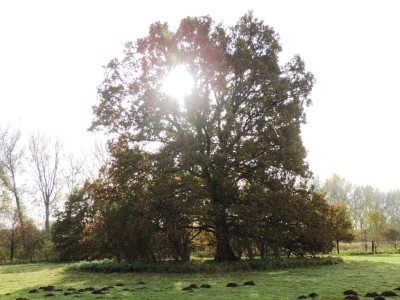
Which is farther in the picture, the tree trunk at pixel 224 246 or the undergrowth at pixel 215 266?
the tree trunk at pixel 224 246

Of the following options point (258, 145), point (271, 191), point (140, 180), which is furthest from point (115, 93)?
point (271, 191)

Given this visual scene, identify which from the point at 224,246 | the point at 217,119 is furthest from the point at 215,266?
the point at 217,119

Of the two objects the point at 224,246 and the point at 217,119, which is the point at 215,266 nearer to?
the point at 224,246

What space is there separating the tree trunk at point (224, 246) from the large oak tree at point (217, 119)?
0.19 ft

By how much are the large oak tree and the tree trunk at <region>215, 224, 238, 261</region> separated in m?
0.06

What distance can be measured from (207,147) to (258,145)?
10.3ft

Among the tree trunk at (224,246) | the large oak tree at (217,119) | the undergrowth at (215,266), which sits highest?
the large oak tree at (217,119)

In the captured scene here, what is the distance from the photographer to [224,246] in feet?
66.5

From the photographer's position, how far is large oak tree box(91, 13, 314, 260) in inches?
766

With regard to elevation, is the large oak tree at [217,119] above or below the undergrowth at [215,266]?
above

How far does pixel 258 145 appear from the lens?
65.5 feet

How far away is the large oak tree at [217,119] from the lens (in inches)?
766

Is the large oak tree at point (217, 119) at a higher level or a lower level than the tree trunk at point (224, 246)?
higher

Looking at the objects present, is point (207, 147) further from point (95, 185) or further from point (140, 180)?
point (95, 185)
